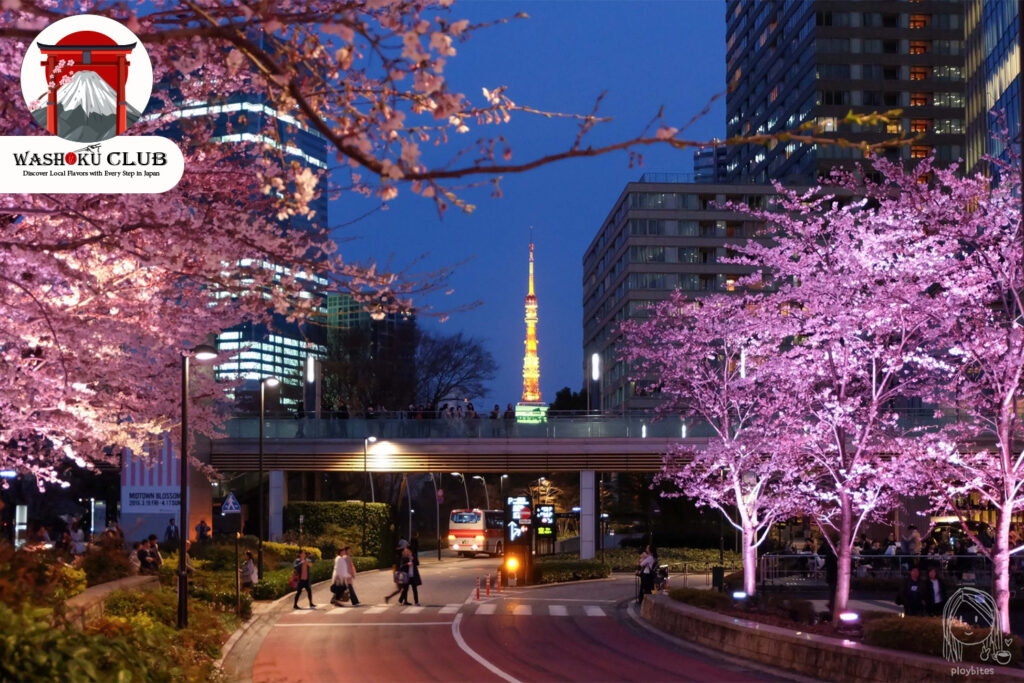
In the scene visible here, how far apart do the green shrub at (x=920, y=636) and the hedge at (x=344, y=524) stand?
34642 mm

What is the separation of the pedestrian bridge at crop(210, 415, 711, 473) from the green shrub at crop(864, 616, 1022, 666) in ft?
108

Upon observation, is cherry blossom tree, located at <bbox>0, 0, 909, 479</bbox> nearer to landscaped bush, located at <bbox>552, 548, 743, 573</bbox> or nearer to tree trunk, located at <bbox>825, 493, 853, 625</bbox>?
→ tree trunk, located at <bbox>825, 493, 853, 625</bbox>

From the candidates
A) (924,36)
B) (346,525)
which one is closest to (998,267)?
(346,525)

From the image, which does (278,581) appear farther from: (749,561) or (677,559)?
(677,559)

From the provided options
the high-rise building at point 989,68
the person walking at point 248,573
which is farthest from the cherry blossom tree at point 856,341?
the high-rise building at point 989,68

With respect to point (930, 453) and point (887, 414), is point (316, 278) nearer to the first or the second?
point (930, 453)

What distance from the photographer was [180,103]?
41.9 feet

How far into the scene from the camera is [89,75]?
7.91m

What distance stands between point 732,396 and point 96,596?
22.1 metres

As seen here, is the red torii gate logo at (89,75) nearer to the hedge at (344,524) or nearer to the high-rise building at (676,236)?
the hedge at (344,524)

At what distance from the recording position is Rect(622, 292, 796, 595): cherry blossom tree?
1205 inches

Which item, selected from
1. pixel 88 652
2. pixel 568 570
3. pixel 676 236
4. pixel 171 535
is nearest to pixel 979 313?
pixel 88 652

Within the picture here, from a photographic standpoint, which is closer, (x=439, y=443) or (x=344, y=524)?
(x=344, y=524)

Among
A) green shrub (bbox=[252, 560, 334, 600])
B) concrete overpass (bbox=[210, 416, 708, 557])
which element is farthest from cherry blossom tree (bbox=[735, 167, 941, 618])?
concrete overpass (bbox=[210, 416, 708, 557])
